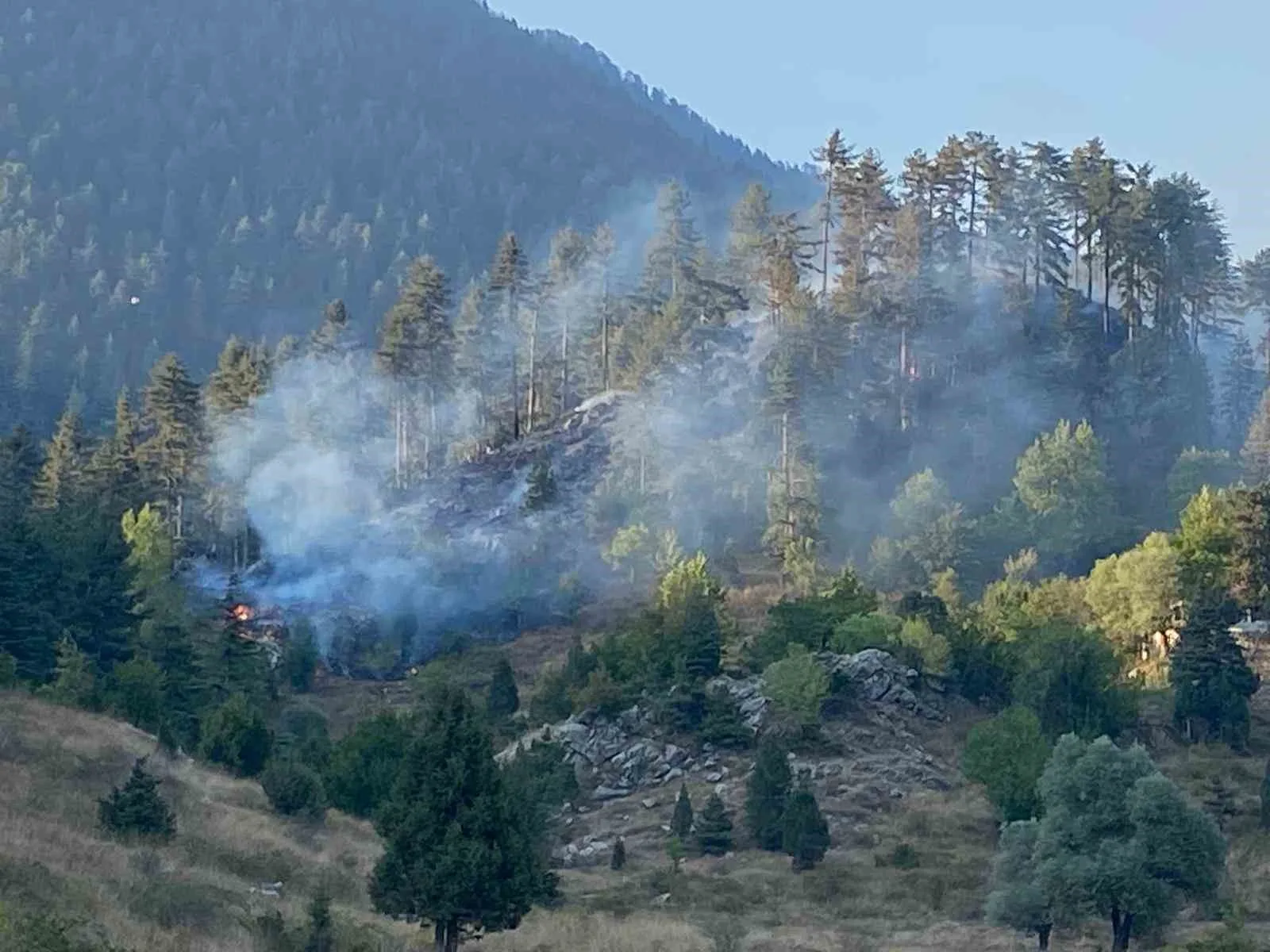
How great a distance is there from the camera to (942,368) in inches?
4259

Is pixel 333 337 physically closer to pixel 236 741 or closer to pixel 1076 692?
pixel 1076 692

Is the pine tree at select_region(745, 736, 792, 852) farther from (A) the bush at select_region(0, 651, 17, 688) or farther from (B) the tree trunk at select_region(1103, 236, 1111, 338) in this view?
(B) the tree trunk at select_region(1103, 236, 1111, 338)

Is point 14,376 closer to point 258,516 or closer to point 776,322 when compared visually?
point 258,516

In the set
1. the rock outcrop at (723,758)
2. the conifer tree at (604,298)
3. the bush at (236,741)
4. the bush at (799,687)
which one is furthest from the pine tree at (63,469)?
the bush at (236,741)

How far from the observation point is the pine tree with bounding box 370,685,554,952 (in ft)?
91.0

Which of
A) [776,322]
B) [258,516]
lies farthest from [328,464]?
[776,322]

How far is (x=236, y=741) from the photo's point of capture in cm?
4862

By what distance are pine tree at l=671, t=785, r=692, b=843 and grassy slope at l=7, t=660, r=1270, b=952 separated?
3.66 ft

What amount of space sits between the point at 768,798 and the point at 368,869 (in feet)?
67.3

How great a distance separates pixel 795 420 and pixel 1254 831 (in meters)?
49.6

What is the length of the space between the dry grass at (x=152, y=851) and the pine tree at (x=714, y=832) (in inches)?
552

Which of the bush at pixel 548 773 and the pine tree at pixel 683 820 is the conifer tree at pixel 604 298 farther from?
the pine tree at pixel 683 820

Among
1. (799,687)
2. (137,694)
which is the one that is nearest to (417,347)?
(799,687)

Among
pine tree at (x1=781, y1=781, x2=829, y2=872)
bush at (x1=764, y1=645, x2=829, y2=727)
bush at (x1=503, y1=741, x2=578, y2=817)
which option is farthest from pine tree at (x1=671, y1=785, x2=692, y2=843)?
bush at (x1=764, y1=645, x2=829, y2=727)
